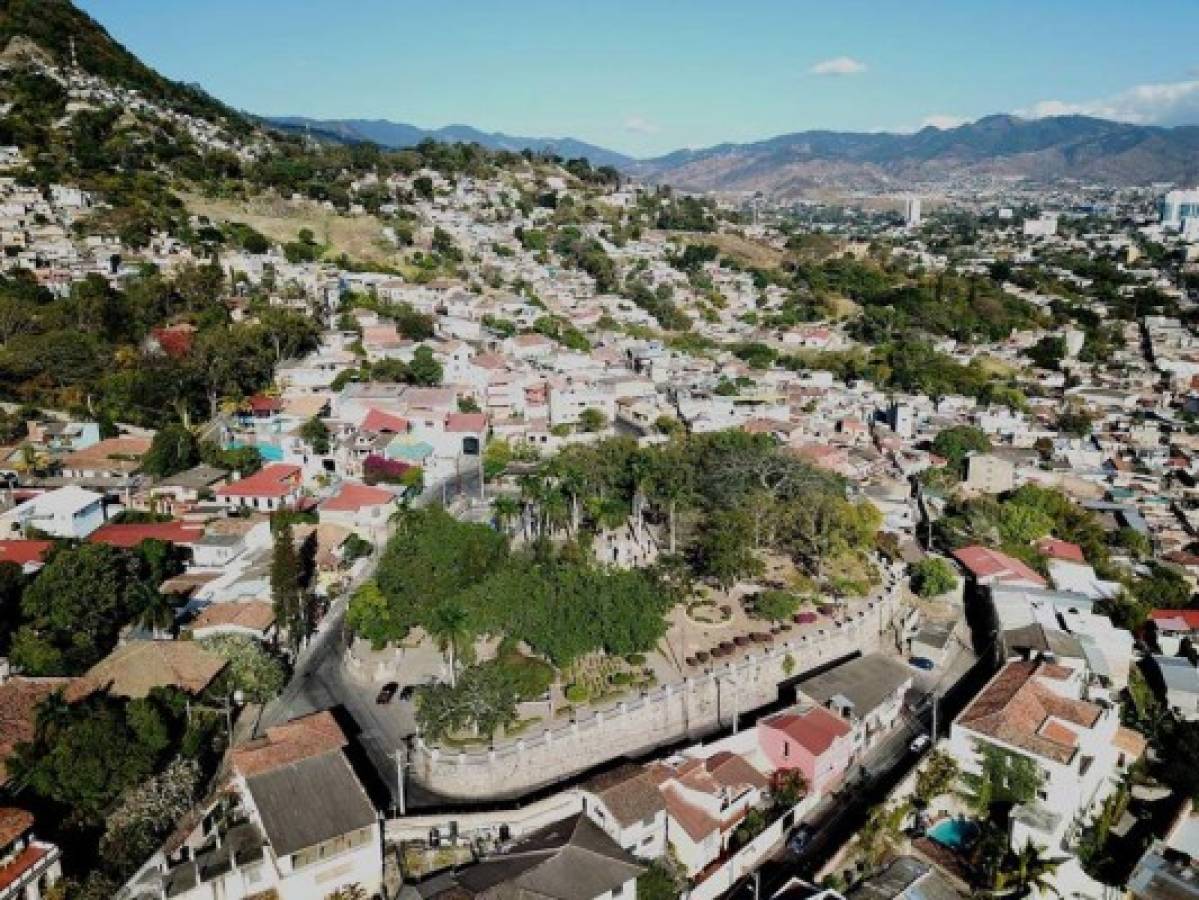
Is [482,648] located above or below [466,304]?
below

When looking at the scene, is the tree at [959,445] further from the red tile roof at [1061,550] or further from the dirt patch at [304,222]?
the dirt patch at [304,222]

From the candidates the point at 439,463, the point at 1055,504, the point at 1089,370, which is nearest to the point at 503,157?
the point at 1089,370

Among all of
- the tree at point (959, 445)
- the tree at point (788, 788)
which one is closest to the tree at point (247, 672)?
the tree at point (788, 788)

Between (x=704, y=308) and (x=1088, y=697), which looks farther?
(x=704, y=308)

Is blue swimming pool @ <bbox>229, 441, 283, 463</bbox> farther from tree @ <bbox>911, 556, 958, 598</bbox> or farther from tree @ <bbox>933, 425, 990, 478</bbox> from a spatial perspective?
tree @ <bbox>933, 425, 990, 478</bbox>

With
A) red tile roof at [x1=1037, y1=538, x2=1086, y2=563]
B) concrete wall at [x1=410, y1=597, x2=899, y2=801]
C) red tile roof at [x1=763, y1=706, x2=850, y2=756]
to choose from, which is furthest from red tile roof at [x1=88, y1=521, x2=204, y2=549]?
red tile roof at [x1=1037, y1=538, x2=1086, y2=563]

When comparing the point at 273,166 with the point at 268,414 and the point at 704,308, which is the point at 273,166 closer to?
the point at 704,308

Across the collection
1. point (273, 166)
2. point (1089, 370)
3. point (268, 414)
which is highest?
point (273, 166)
